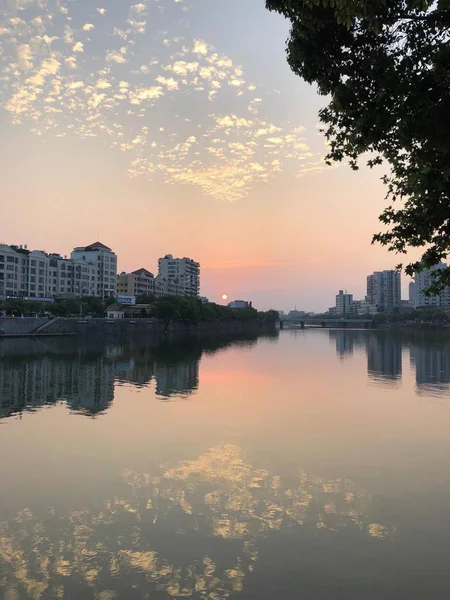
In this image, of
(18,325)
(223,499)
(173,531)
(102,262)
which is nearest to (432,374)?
(223,499)

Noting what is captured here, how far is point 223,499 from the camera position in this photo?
496 inches

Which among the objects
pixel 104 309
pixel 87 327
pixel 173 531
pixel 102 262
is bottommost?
pixel 173 531

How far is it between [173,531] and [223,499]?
2.23m

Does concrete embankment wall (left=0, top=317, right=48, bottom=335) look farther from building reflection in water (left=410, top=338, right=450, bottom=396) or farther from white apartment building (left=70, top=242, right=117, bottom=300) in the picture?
building reflection in water (left=410, top=338, right=450, bottom=396)

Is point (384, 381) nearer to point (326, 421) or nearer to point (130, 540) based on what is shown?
point (326, 421)

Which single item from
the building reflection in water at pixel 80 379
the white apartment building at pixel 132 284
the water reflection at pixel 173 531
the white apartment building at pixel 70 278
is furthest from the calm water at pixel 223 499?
the white apartment building at pixel 132 284

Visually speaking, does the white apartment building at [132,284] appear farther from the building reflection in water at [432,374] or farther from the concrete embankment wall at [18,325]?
the building reflection in water at [432,374]

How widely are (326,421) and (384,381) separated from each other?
1639 centimetres

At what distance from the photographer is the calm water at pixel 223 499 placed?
884 cm

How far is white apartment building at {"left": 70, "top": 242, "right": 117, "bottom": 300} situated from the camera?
156m

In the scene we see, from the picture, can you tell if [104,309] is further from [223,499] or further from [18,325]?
[223,499]

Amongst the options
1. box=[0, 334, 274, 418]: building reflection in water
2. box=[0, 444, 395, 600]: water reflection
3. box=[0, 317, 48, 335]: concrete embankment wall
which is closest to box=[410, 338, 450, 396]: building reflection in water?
box=[0, 334, 274, 418]: building reflection in water

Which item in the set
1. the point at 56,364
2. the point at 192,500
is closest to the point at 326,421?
the point at 192,500

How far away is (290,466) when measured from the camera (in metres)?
15.5
